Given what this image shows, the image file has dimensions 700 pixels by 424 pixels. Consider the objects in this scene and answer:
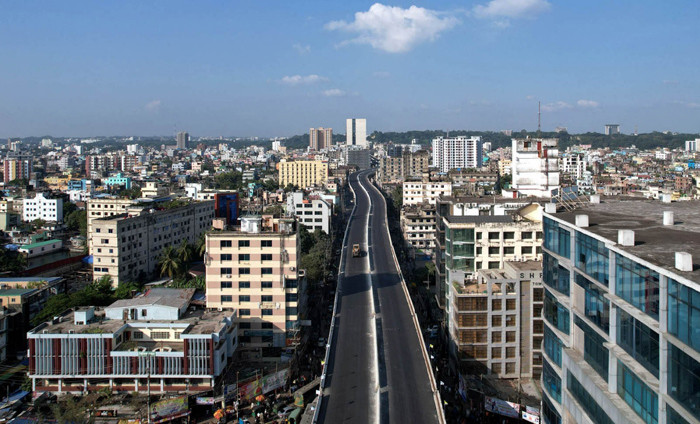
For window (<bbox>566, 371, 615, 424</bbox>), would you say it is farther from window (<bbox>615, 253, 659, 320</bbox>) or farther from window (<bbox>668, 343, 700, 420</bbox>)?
window (<bbox>615, 253, 659, 320</bbox>)

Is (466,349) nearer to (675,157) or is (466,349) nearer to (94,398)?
(94,398)

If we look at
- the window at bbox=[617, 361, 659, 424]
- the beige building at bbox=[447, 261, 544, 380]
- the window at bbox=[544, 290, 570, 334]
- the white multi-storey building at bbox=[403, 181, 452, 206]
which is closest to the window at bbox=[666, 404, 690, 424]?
the window at bbox=[617, 361, 659, 424]

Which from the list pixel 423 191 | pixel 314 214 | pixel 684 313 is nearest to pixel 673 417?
pixel 684 313

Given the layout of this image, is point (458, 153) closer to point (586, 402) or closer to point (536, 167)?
point (536, 167)

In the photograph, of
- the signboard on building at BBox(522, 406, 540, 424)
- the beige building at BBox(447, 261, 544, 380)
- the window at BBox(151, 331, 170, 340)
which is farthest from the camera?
the window at BBox(151, 331, 170, 340)

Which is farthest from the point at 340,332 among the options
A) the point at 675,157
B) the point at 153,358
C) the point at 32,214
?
the point at 675,157
